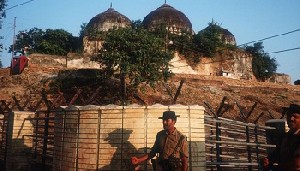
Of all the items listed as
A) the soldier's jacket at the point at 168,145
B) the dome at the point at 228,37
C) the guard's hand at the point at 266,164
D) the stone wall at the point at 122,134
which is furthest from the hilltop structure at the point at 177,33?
the guard's hand at the point at 266,164

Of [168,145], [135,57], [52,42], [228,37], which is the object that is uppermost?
[228,37]

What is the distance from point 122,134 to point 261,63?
117 ft

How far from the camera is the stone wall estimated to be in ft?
15.7

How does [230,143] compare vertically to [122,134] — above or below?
below

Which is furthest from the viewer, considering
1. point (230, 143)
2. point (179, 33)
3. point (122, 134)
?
point (179, 33)

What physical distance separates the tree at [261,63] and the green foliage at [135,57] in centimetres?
2126

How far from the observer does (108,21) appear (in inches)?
1296

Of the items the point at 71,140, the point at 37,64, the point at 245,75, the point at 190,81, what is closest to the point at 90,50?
the point at 37,64

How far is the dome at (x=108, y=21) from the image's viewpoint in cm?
3257

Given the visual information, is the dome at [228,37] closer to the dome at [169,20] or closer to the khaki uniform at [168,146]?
the dome at [169,20]

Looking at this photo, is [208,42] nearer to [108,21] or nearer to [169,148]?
[108,21]

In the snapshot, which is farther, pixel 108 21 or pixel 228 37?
pixel 228 37

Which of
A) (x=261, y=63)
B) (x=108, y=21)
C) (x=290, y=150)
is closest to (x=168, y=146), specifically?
(x=290, y=150)

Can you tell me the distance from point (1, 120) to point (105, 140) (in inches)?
263
